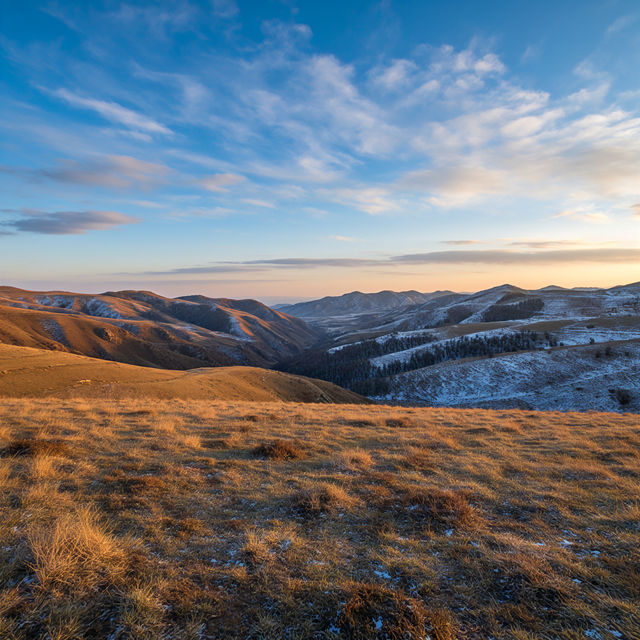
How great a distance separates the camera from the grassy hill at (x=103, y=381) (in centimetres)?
2845

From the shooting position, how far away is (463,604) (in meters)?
4.15

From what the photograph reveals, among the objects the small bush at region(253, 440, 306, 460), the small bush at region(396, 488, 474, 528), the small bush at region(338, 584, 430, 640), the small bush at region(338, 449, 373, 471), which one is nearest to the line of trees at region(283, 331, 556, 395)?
the small bush at region(338, 449, 373, 471)

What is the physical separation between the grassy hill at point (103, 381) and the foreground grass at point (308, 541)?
21.1m

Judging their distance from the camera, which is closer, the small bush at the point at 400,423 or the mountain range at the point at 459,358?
the small bush at the point at 400,423

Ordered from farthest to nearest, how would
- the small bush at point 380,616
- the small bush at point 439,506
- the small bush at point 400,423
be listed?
the small bush at point 400,423, the small bush at point 439,506, the small bush at point 380,616

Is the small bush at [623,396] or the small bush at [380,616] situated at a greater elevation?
the small bush at [380,616]

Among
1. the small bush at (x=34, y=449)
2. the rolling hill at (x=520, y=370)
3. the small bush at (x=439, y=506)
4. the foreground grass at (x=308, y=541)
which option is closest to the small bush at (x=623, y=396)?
the rolling hill at (x=520, y=370)

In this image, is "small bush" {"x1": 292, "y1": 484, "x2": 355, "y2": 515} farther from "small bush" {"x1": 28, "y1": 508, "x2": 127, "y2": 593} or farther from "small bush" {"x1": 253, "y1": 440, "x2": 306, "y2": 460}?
"small bush" {"x1": 28, "y1": 508, "x2": 127, "y2": 593}

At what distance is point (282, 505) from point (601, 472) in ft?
29.5

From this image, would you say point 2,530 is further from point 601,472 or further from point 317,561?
point 601,472

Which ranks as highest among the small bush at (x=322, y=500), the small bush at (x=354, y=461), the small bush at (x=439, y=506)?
the small bush at (x=322, y=500)

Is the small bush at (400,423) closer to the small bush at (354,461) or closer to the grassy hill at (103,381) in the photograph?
the small bush at (354,461)

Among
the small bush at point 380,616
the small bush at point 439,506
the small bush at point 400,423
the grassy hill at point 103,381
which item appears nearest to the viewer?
the small bush at point 380,616

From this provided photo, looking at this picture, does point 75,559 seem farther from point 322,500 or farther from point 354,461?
point 354,461
